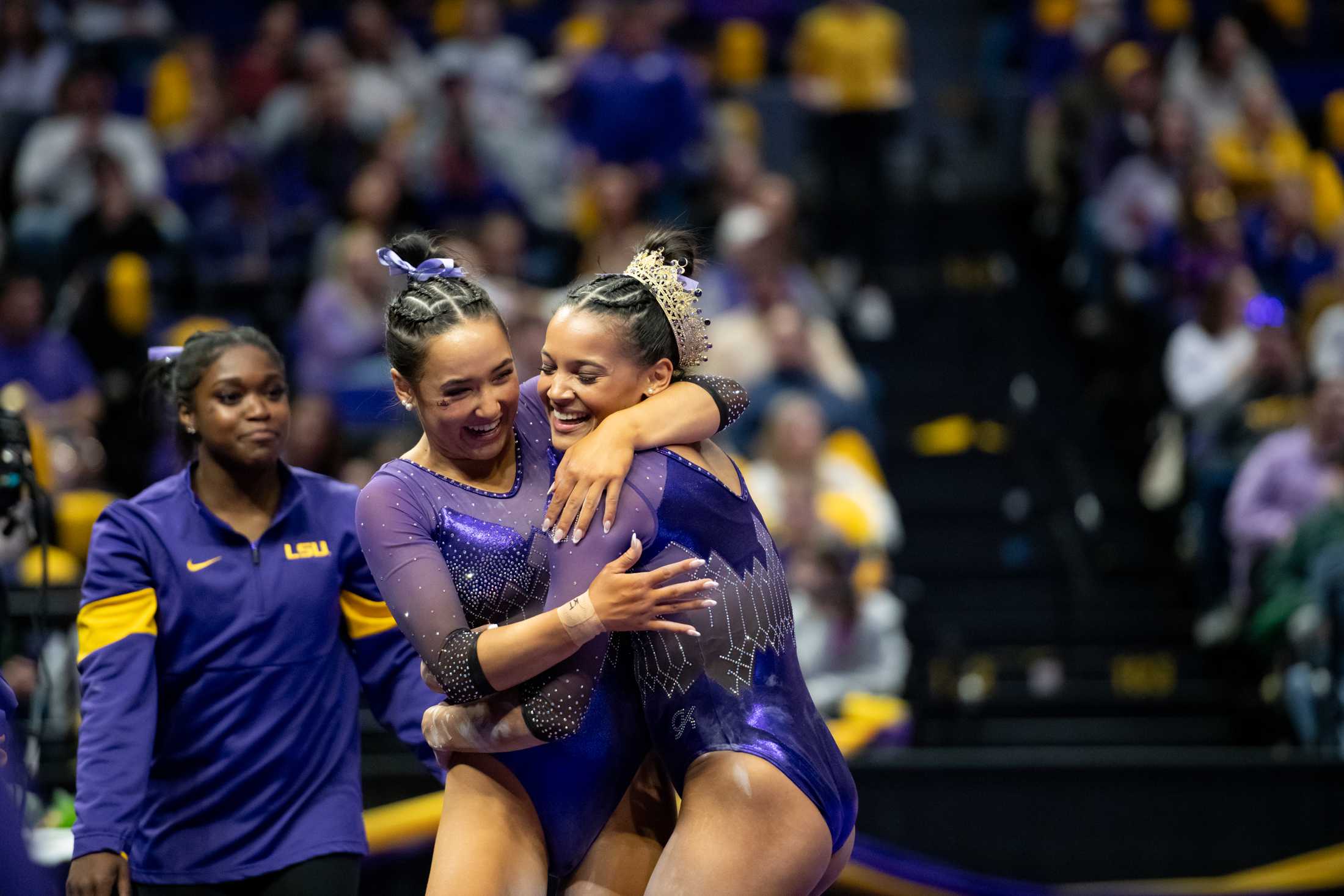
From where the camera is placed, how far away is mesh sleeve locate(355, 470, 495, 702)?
2.64 metres

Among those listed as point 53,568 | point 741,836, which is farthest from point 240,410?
point 53,568

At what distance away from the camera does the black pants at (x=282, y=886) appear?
313 centimetres

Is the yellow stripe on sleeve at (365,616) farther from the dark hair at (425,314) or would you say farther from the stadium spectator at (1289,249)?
the stadium spectator at (1289,249)

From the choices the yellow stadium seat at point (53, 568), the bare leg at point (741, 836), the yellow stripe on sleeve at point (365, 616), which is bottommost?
the yellow stadium seat at point (53, 568)

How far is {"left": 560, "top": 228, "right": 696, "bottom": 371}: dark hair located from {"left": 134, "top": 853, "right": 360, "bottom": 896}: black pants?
123 cm

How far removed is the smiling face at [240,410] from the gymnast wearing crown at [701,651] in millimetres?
696

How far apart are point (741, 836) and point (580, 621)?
44cm

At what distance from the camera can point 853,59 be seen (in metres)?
9.38

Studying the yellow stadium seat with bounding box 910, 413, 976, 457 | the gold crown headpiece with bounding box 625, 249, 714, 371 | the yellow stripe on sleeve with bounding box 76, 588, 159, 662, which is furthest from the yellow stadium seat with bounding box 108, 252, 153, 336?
the gold crown headpiece with bounding box 625, 249, 714, 371

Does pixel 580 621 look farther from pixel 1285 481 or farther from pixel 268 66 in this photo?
pixel 268 66

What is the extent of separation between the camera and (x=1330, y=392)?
6.62 metres

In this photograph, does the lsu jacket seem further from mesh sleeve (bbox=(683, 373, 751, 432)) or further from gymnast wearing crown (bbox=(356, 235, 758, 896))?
mesh sleeve (bbox=(683, 373, 751, 432))

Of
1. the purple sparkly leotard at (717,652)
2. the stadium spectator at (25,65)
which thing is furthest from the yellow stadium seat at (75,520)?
the purple sparkly leotard at (717,652)

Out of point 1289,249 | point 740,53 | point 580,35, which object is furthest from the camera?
point 740,53
